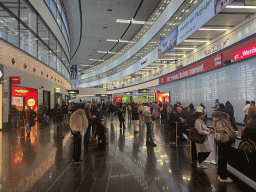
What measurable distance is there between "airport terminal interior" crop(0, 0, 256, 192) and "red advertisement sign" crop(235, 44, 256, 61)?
0.07 m

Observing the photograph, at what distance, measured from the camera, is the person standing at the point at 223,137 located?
4199 mm

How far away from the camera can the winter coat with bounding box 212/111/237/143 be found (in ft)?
13.7

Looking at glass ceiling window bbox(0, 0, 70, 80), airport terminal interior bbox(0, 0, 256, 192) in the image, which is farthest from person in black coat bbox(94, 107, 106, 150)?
glass ceiling window bbox(0, 0, 70, 80)

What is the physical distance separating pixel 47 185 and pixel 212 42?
14448 mm

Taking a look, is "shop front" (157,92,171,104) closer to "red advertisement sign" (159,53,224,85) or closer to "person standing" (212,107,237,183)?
"red advertisement sign" (159,53,224,85)

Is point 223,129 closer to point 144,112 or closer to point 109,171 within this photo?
point 109,171

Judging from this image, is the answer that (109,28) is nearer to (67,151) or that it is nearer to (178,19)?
(178,19)

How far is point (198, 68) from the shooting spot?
51.7ft

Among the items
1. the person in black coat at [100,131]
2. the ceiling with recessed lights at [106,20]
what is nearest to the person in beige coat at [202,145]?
the person in black coat at [100,131]

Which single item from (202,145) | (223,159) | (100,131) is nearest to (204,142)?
(202,145)

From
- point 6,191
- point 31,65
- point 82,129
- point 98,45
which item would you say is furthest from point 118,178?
point 98,45

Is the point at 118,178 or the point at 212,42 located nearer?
the point at 118,178

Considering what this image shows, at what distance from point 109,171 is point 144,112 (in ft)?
12.2

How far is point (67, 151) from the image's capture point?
22.7 ft
